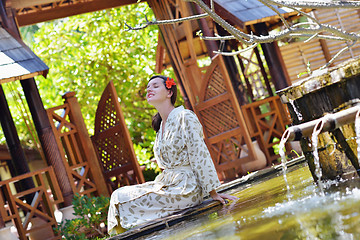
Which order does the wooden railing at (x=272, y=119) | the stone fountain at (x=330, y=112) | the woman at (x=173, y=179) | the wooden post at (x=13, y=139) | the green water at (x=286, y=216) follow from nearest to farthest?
the green water at (x=286, y=216), the stone fountain at (x=330, y=112), the woman at (x=173, y=179), the wooden railing at (x=272, y=119), the wooden post at (x=13, y=139)

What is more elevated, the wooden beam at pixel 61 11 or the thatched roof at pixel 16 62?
the wooden beam at pixel 61 11

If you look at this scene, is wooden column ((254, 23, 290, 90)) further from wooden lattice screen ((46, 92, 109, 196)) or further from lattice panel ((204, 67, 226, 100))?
wooden lattice screen ((46, 92, 109, 196))

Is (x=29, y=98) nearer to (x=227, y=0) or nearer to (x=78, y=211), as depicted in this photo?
(x=78, y=211)

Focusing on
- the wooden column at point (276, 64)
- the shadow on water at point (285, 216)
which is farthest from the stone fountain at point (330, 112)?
the wooden column at point (276, 64)

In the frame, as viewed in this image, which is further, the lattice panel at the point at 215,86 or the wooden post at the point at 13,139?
the wooden post at the point at 13,139

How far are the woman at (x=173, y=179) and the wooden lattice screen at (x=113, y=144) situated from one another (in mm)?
3656

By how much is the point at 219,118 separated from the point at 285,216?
585cm

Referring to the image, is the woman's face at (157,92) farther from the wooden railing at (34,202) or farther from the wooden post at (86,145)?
the wooden post at (86,145)

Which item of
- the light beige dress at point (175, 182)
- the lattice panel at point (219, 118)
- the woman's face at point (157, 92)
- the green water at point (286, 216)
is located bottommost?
the green water at point (286, 216)

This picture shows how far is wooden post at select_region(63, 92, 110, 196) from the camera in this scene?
9.16 metres

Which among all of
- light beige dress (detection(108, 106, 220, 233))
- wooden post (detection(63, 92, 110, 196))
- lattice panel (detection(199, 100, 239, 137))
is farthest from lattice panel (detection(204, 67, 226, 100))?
light beige dress (detection(108, 106, 220, 233))

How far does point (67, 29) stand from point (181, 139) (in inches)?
473

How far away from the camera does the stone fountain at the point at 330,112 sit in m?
3.88

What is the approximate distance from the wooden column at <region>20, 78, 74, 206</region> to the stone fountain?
5.07 meters
